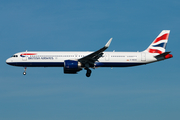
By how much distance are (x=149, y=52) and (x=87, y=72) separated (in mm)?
11813

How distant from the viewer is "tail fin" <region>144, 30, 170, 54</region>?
191ft

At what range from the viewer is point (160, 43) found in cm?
5869

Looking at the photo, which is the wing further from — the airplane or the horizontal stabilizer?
the horizontal stabilizer

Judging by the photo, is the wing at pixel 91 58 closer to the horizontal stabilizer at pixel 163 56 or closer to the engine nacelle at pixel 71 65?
the engine nacelle at pixel 71 65

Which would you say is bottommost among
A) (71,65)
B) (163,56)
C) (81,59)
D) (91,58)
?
(71,65)

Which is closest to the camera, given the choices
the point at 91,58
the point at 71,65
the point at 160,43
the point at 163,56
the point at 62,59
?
the point at 71,65

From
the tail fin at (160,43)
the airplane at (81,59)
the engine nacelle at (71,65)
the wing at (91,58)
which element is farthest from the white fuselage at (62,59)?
the tail fin at (160,43)

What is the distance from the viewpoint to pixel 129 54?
56406 millimetres

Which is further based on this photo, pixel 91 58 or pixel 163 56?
pixel 163 56

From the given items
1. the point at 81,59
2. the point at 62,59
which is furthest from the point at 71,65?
the point at 62,59

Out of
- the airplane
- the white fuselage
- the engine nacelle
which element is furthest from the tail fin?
the engine nacelle

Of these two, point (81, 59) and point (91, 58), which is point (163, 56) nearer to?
point (91, 58)

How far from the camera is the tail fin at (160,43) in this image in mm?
58219

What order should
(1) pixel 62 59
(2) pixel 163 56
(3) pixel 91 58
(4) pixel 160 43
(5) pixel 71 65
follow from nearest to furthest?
(5) pixel 71 65, (3) pixel 91 58, (1) pixel 62 59, (2) pixel 163 56, (4) pixel 160 43
